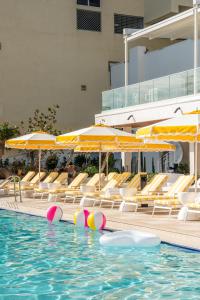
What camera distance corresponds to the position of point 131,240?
10.2 m

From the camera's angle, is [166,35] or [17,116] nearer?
[166,35]

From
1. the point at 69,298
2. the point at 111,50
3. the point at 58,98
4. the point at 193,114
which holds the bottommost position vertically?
Result: the point at 69,298

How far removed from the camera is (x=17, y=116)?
3491 centimetres

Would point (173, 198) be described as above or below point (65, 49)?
below

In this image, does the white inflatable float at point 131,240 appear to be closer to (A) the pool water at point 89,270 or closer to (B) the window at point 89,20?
(A) the pool water at point 89,270

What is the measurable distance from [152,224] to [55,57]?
25.5 metres

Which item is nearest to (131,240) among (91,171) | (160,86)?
(160,86)

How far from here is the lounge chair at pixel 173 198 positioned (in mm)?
13797

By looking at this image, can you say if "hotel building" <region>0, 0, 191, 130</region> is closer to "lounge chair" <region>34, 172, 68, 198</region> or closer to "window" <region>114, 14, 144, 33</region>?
"window" <region>114, 14, 144, 33</region>

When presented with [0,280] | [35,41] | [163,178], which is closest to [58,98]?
[35,41]

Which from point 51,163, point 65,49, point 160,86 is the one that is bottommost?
point 51,163

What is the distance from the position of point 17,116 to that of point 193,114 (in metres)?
22.7

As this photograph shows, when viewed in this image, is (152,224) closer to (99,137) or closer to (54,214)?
(54,214)

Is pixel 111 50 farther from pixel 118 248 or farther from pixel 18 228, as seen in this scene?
pixel 118 248
